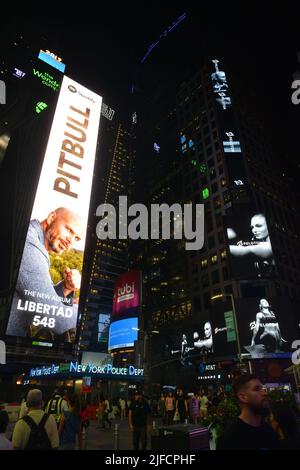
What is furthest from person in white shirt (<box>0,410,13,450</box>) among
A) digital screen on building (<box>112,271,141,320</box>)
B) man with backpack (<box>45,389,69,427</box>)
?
digital screen on building (<box>112,271,141,320</box>)

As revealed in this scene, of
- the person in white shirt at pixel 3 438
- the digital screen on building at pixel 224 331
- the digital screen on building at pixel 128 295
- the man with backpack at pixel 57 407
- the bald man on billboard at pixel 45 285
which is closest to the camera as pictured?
the person in white shirt at pixel 3 438

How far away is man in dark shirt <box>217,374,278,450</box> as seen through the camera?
107 inches

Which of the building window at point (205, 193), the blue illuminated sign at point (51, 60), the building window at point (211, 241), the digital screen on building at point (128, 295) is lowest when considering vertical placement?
the digital screen on building at point (128, 295)

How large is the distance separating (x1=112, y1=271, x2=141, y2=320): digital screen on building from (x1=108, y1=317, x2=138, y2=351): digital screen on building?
1638 millimetres

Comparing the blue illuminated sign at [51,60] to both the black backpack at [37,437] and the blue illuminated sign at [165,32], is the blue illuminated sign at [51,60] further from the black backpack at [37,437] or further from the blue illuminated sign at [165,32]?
the blue illuminated sign at [165,32]

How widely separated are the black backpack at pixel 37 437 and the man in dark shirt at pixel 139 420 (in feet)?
20.3

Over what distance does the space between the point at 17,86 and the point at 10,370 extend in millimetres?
32985

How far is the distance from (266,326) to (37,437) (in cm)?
4272

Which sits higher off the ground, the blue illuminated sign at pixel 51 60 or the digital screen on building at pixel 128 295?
the blue illuminated sign at pixel 51 60

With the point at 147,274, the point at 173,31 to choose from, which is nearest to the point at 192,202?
the point at 147,274

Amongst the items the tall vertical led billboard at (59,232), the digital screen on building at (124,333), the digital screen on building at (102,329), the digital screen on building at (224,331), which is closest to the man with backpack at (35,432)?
the tall vertical led billboard at (59,232)

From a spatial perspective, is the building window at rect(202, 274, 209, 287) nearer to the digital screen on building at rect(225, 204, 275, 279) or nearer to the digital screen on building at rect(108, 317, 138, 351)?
the digital screen on building at rect(108, 317, 138, 351)

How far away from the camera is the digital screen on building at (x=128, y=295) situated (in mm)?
59625
